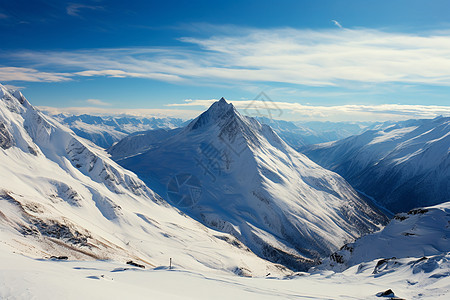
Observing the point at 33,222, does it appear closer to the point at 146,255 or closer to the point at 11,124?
the point at 146,255

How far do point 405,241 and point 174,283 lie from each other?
87.9 m

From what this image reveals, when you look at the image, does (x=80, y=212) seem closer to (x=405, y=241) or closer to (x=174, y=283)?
(x=174, y=283)

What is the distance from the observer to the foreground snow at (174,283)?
21.9 metres

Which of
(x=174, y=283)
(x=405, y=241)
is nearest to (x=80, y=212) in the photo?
(x=174, y=283)

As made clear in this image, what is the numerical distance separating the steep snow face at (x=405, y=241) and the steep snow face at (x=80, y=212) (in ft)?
159

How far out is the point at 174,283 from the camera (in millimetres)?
36281

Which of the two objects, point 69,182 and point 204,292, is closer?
point 204,292

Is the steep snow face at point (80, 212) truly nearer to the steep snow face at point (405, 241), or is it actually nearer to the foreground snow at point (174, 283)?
the foreground snow at point (174, 283)

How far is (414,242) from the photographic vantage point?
293 ft

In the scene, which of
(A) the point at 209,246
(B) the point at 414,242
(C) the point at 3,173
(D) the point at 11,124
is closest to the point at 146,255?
(A) the point at 209,246

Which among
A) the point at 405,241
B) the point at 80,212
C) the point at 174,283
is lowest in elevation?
the point at 80,212

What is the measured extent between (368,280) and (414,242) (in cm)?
4593

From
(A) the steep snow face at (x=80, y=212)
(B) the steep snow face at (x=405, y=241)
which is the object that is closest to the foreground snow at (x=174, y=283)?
(B) the steep snow face at (x=405, y=241)

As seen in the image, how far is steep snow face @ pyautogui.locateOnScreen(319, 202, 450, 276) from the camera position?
3403 inches
